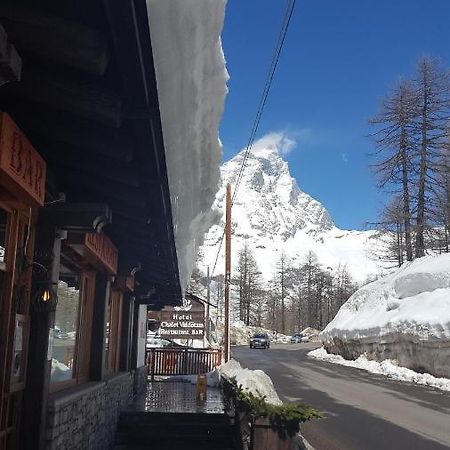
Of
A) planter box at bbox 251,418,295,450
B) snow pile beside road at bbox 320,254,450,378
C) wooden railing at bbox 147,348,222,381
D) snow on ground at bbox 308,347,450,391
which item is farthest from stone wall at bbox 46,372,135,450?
snow pile beside road at bbox 320,254,450,378

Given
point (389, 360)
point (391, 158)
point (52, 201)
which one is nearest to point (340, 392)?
point (389, 360)

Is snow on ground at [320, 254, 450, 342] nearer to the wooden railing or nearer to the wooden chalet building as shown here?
the wooden railing

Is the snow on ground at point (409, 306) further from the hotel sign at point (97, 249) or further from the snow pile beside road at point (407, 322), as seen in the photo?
the hotel sign at point (97, 249)

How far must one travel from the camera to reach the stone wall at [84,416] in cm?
544

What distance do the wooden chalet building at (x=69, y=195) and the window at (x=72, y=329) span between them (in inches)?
0.9

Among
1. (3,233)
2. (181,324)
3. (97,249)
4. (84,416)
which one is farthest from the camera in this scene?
(181,324)

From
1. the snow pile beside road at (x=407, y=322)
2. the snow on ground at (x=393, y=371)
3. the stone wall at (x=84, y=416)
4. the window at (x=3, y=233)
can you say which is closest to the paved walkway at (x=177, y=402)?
the stone wall at (x=84, y=416)

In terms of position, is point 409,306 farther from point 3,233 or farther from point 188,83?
point 188,83

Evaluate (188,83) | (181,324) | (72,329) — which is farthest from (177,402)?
(181,324)

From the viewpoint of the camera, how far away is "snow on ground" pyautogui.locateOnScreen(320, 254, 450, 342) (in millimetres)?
23330

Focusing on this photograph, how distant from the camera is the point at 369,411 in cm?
1348

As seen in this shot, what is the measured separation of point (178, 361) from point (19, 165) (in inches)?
759

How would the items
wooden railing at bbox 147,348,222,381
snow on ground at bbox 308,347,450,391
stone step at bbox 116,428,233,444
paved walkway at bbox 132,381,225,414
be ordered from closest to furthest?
stone step at bbox 116,428,233,444 → paved walkway at bbox 132,381,225,414 → snow on ground at bbox 308,347,450,391 → wooden railing at bbox 147,348,222,381

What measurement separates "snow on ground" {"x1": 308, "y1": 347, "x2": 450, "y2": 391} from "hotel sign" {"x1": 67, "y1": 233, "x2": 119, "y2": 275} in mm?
14572
